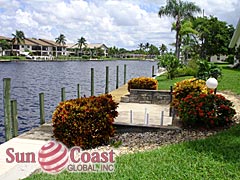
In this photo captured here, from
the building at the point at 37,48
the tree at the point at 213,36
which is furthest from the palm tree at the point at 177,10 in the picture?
the building at the point at 37,48

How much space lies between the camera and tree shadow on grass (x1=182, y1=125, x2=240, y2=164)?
16.1ft

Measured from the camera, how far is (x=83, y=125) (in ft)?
22.1

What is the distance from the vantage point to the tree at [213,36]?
45.0m

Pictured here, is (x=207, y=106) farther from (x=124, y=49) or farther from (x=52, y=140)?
(x=124, y=49)

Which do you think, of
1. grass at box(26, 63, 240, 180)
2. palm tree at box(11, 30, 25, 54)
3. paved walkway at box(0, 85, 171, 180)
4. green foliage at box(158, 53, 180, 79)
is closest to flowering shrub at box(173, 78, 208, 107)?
paved walkway at box(0, 85, 171, 180)

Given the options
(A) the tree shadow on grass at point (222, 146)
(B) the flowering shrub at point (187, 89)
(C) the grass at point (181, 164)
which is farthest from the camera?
(B) the flowering shrub at point (187, 89)

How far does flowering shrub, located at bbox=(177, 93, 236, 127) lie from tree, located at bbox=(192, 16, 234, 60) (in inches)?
1562

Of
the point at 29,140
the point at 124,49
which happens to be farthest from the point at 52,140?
the point at 124,49

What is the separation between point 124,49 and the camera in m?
154

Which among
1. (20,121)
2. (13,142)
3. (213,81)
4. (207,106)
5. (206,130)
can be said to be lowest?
(20,121)

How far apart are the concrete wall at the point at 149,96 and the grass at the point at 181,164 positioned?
7830mm

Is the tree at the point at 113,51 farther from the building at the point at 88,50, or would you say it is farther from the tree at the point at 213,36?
the tree at the point at 213,36

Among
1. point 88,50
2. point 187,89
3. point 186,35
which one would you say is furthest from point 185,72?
point 88,50

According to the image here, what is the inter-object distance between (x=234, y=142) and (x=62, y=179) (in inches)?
130
